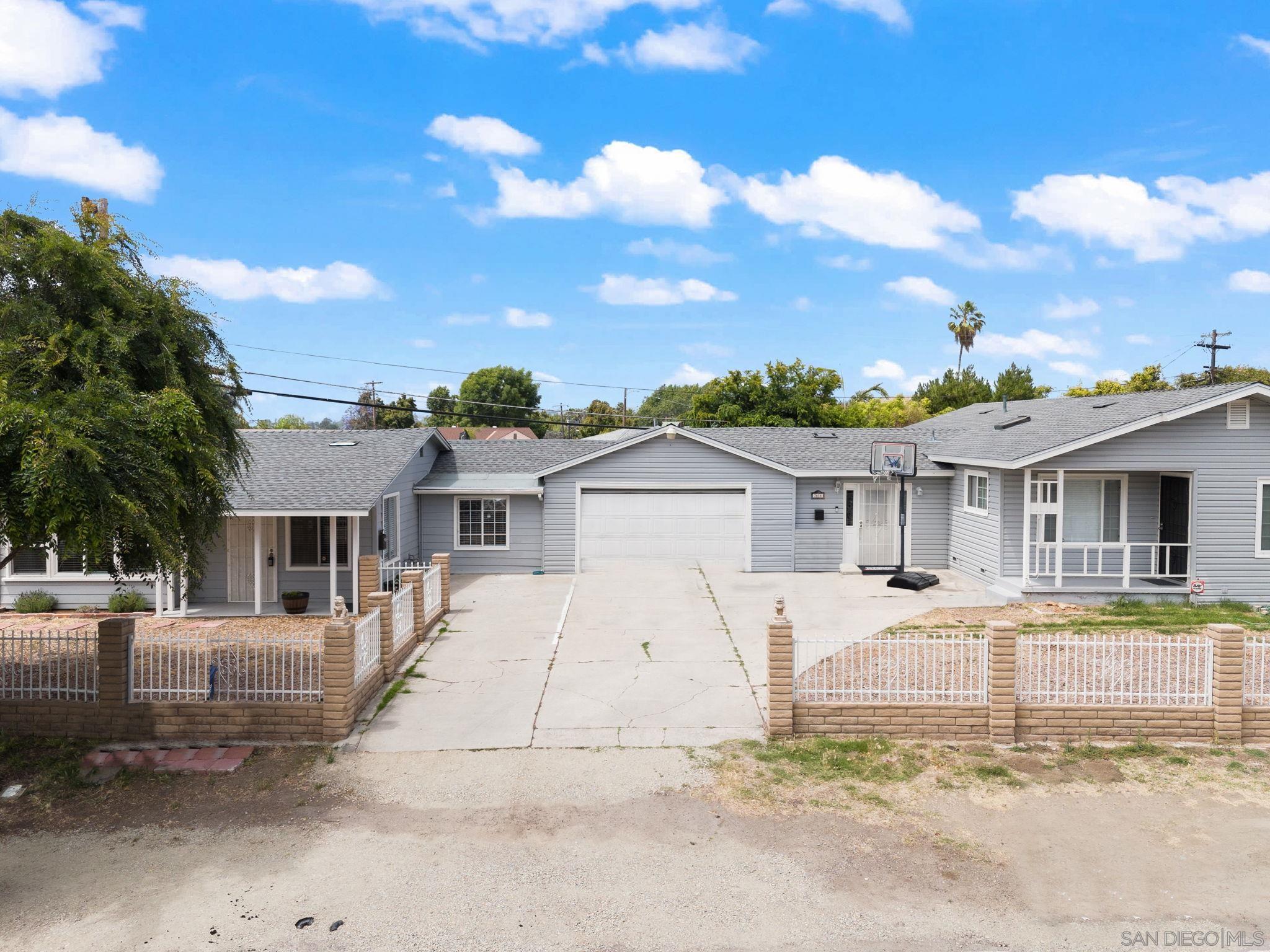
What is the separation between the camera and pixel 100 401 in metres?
8.45

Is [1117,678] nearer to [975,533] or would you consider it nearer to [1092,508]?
[1092,508]

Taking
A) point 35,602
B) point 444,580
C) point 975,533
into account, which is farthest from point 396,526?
point 975,533

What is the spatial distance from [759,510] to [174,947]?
17.2 metres

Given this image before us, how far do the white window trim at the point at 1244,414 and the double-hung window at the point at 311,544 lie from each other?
18.7 metres

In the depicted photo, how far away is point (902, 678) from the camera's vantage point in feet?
37.1

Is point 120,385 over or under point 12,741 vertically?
over

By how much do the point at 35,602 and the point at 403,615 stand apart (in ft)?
32.7

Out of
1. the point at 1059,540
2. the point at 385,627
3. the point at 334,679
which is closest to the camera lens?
the point at 334,679

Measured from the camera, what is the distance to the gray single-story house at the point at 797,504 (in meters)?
17.7

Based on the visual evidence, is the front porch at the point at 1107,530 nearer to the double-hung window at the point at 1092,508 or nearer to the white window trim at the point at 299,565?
the double-hung window at the point at 1092,508

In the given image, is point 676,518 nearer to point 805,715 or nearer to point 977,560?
point 977,560

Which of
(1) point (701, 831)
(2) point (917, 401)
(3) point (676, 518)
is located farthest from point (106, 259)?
(2) point (917, 401)

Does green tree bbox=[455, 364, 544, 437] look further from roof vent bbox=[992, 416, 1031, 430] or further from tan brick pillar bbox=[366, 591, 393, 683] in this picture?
tan brick pillar bbox=[366, 591, 393, 683]

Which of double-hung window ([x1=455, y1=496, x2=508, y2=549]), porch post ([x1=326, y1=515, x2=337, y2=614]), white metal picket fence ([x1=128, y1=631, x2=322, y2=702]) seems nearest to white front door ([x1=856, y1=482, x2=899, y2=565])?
double-hung window ([x1=455, y1=496, x2=508, y2=549])
